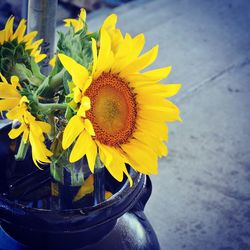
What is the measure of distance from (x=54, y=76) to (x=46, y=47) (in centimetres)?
46

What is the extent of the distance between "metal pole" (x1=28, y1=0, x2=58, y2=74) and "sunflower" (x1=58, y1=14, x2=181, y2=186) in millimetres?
420

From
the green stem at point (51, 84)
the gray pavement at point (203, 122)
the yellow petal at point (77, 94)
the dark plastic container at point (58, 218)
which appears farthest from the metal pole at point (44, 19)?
the gray pavement at point (203, 122)

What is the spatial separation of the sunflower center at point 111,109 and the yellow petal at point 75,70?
0.10ft

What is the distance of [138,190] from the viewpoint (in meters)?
0.95

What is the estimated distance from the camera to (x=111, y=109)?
30.2 inches

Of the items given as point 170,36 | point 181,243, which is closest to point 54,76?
point 181,243

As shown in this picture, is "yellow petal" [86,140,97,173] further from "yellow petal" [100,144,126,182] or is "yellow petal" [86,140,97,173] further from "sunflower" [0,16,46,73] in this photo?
"sunflower" [0,16,46,73]

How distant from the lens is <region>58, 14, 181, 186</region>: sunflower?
70 centimetres

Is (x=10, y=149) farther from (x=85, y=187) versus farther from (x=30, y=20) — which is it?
(x=30, y=20)

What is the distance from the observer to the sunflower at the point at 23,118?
2.43 ft

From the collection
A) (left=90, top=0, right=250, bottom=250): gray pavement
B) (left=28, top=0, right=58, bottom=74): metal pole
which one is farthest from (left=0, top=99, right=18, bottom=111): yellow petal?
(left=90, top=0, right=250, bottom=250): gray pavement

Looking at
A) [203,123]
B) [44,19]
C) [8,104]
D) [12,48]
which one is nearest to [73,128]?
[8,104]

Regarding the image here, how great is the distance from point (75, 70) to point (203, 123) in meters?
1.55

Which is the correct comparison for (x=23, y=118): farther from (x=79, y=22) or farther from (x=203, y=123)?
(x=203, y=123)
